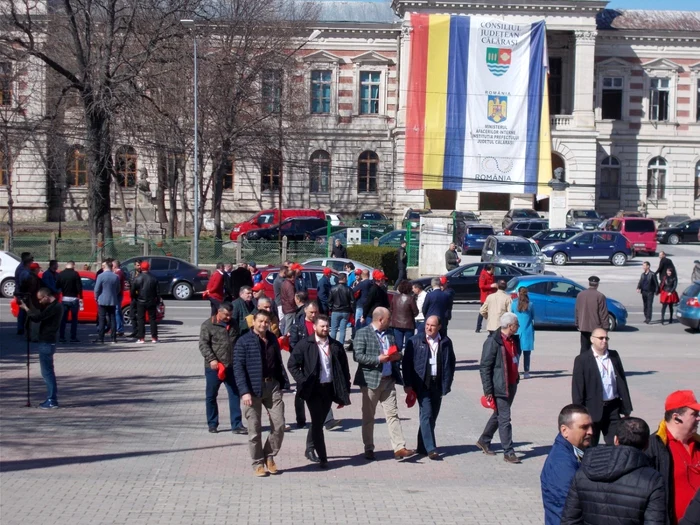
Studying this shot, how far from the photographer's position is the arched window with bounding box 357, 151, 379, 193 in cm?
6397

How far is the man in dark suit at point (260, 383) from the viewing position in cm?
925

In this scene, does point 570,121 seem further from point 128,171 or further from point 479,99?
point 128,171

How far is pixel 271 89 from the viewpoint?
160 feet

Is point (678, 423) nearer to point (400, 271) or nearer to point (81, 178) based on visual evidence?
point (400, 271)

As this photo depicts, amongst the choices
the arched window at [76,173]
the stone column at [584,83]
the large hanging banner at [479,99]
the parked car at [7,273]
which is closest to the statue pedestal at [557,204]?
the large hanging banner at [479,99]

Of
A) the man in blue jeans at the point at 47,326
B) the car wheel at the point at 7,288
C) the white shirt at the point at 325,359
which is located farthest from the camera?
the car wheel at the point at 7,288

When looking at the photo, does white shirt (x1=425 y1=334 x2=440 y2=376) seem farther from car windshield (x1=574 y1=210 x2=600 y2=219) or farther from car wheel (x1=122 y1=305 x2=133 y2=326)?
car windshield (x1=574 y1=210 x2=600 y2=219)

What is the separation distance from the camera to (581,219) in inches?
2197

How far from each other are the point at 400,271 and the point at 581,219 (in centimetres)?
2693

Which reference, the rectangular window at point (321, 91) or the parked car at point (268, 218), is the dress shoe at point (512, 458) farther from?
the rectangular window at point (321, 91)

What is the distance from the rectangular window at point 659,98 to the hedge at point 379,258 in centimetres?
3704

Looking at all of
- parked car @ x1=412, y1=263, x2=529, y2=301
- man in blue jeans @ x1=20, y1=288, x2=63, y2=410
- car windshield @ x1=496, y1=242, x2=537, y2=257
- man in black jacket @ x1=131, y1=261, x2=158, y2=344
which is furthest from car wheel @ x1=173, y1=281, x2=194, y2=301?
man in blue jeans @ x1=20, y1=288, x2=63, y2=410

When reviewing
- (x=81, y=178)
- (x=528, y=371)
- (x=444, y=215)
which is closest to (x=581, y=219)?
(x=444, y=215)

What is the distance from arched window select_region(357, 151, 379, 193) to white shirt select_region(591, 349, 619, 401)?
181 ft
